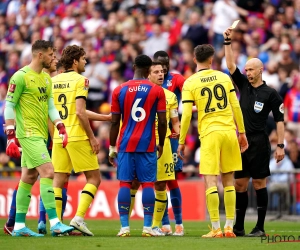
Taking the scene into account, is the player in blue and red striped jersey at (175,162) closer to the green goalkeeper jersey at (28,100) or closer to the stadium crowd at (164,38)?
the green goalkeeper jersey at (28,100)

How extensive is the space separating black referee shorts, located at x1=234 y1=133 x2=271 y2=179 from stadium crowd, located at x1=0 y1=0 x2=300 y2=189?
645 centimetres

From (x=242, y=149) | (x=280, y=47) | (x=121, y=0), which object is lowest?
(x=242, y=149)

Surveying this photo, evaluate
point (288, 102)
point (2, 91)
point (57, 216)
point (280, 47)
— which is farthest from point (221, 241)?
point (2, 91)

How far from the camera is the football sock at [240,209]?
45.4 feet

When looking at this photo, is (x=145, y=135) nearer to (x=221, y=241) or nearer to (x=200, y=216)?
(x=221, y=241)

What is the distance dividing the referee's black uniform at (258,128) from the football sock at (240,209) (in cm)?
30

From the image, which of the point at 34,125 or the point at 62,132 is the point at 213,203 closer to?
the point at 62,132

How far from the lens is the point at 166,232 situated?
14.4 metres

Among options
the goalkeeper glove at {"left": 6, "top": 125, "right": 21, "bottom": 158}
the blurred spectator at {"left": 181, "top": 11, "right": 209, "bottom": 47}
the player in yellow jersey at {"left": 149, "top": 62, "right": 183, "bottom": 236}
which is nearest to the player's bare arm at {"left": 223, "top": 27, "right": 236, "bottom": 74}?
the player in yellow jersey at {"left": 149, "top": 62, "right": 183, "bottom": 236}

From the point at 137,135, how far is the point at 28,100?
66.3 inches

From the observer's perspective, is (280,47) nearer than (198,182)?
No

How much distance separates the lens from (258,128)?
45.5ft

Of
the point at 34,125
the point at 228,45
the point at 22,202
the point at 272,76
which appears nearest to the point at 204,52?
the point at 228,45

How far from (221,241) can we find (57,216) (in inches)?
105
